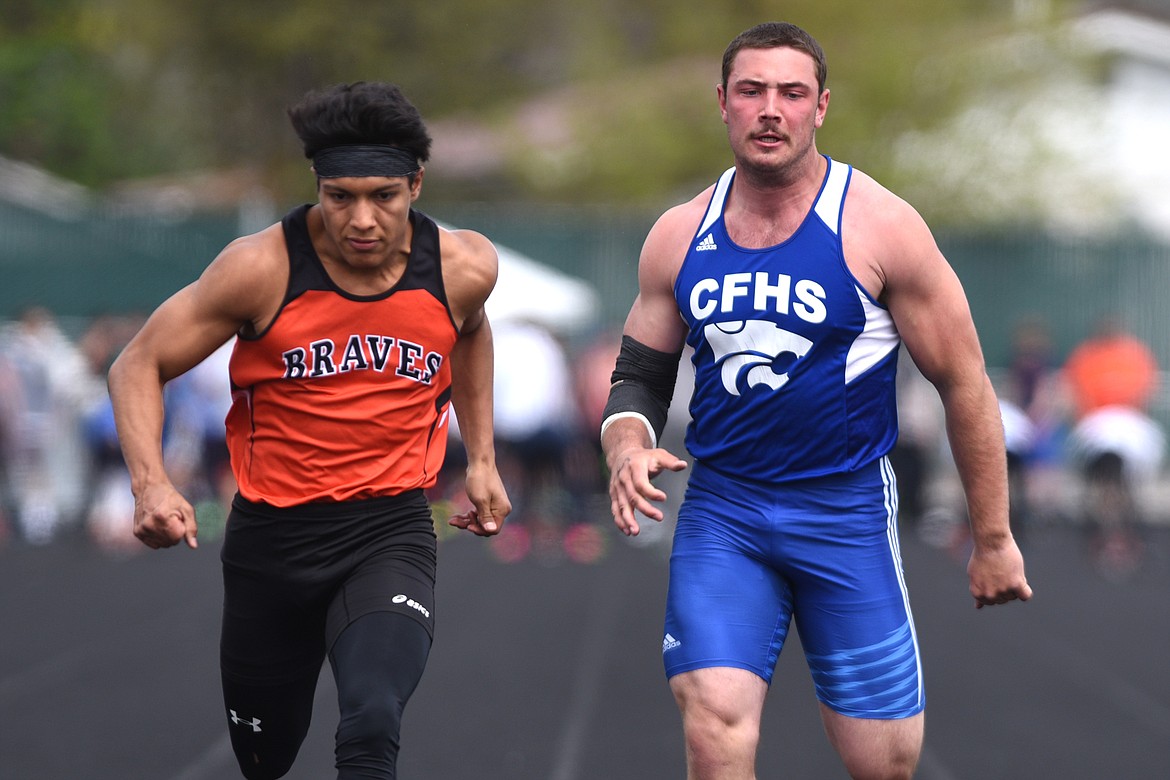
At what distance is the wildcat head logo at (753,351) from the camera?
430 cm

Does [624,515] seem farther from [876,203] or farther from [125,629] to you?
[125,629]

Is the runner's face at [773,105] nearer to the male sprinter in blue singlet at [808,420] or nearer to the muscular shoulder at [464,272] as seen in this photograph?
the male sprinter in blue singlet at [808,420]

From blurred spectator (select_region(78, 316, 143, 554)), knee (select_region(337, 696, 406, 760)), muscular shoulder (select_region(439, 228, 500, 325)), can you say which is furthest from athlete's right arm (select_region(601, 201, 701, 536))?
blurred spectator (select_region(78, 316, 143, 554))

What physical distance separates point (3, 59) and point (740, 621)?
1441 inches

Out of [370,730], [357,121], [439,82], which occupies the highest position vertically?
[439,82]

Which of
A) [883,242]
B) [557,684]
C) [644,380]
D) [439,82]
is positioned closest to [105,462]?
[557,684]

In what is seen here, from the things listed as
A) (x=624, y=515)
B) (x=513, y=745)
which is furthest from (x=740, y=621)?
(x=513, y=745)

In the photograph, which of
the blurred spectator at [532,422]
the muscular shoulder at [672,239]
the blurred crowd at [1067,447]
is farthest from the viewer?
the blurred spectator at [532,422]

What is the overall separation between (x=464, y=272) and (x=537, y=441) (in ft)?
36.2

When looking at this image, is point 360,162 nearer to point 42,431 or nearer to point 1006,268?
point 42,431

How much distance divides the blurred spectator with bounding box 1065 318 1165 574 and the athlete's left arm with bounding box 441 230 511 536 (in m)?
9.69

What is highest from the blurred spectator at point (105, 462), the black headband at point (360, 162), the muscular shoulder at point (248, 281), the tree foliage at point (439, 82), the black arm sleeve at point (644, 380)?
the tree foliage at point (439, 82)

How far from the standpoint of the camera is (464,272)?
4770 millimetres

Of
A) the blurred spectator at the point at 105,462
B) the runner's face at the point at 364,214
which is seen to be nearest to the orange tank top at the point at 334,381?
the runner's face at the point at 364,214
